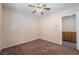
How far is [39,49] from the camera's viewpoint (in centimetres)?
178

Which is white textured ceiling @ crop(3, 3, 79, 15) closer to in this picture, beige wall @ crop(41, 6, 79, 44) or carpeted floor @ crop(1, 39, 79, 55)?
beige wall @ crop(41, 6, 79, 44)

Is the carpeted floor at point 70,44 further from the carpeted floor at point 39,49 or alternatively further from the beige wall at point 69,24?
the beige wall at point 69,24

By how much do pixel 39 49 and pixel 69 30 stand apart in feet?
2.64

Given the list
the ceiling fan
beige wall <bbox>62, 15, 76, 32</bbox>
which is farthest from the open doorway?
the ceiling fan

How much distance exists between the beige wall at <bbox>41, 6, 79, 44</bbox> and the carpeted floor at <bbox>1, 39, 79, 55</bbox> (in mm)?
138

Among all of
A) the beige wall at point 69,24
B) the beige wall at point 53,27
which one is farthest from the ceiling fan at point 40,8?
the beige wall at point 69,24

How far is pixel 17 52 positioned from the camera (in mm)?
1734

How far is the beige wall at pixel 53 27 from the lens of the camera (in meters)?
1.91

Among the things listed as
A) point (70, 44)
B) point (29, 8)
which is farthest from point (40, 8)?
point (70, 44)

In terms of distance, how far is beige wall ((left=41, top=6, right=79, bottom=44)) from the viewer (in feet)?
6.28

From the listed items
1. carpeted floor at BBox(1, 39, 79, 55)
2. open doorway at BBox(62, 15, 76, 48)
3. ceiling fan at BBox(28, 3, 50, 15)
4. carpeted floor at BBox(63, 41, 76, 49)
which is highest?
ceiling fan at BBox(28, 3, 50, 15)

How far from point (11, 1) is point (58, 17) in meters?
1.08

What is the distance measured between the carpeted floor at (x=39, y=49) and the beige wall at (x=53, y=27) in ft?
0.45
